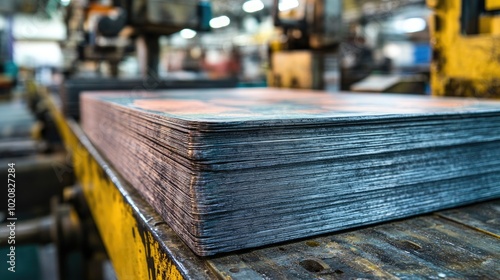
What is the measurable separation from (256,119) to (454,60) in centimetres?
A: 155

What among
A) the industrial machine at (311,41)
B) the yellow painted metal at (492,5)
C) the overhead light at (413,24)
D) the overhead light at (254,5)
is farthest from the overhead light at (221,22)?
the yellow painted metal at (492,5)

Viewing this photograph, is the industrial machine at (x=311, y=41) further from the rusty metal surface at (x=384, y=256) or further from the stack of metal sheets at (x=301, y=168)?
the rusty metal surface at (x=384, y=256)

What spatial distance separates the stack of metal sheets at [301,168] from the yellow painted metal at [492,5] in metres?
0.94

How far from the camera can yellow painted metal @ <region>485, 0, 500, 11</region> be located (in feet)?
5.39

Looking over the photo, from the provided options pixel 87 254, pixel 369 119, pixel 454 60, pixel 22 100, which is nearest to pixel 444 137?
pixel 369 119

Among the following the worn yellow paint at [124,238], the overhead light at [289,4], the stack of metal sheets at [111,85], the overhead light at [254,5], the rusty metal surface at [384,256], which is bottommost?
the worn yellow paint at [124,238]

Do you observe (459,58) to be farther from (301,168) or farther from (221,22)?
(221,22)

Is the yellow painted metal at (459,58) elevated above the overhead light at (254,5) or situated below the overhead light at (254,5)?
below

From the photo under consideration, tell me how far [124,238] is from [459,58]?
1595 mm

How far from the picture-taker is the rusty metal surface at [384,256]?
608mm

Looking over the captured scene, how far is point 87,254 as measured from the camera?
2.39 m

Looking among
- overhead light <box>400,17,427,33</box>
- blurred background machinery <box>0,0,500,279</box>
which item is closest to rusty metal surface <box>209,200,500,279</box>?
blurred background machinery <box>0,0,500,279</box>

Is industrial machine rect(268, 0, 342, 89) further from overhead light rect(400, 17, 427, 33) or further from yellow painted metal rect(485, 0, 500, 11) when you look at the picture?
overhead light rect(400, 17, 427, 33)

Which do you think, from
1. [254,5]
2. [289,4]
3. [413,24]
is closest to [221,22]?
[254,5]
